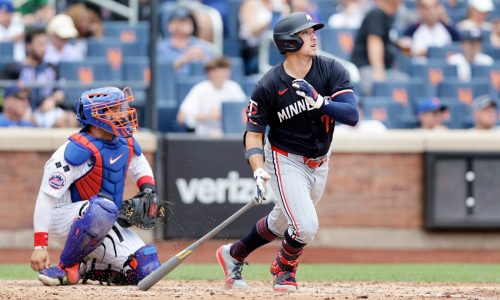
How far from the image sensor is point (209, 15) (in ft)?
46.5

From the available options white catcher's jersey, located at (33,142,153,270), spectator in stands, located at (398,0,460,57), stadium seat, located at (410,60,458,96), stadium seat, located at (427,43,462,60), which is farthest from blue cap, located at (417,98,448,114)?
white catcher's jersey, located at (33,142,153,270)

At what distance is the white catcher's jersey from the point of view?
7242 millimetres

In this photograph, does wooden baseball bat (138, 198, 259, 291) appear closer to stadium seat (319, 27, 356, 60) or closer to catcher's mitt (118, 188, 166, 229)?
catcher's mitt (118, 188, 166, 229)

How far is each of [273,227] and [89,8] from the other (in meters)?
7.56

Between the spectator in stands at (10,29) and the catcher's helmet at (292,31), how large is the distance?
21.5 ft

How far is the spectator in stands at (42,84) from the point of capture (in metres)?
12.1

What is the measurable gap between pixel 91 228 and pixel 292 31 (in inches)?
70.6

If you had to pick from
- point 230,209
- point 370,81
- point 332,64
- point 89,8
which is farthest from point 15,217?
point 332,64

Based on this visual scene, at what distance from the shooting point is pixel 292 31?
7.21 meters

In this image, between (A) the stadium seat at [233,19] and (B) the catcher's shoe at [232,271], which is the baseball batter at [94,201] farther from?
(A) the stadium seat at [233,19]

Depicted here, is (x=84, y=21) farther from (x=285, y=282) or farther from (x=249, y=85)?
(x=285, y=282)

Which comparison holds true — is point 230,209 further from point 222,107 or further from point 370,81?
point 370,81

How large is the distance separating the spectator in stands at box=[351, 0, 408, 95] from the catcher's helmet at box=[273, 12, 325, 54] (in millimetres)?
6060

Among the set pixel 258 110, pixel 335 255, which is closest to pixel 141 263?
pixel 258 110
